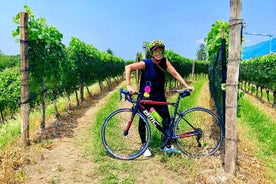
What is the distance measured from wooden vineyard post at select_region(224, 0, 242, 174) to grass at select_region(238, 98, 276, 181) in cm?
117

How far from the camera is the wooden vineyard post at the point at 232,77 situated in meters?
4.22

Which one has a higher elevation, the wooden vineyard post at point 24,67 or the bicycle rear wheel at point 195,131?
the wooden vineyard post at point 24,67

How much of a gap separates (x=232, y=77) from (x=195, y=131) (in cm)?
141

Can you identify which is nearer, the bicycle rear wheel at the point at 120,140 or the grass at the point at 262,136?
the bicycle rear wheel at the point at 120,140

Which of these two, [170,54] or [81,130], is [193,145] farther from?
[170,54]

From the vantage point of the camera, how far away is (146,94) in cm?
523

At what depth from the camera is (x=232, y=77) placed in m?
4.30

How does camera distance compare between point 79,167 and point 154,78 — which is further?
point 154,78

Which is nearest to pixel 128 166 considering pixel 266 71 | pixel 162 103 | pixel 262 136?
pixel 162 103

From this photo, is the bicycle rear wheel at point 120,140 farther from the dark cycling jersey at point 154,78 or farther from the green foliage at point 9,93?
the green foliage at point 9,93

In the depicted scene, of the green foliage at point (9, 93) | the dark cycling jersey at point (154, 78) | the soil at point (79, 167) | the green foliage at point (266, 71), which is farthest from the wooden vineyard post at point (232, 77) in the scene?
the green foliage at point (266, 71)

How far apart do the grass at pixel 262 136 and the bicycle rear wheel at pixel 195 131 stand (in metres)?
1.09

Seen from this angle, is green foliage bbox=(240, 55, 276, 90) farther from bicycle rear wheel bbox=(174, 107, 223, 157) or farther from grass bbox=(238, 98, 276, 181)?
bicycle rear wheel bbox=(174, 107, 223, 157)

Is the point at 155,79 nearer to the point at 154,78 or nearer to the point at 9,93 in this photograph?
the point at 154,78
